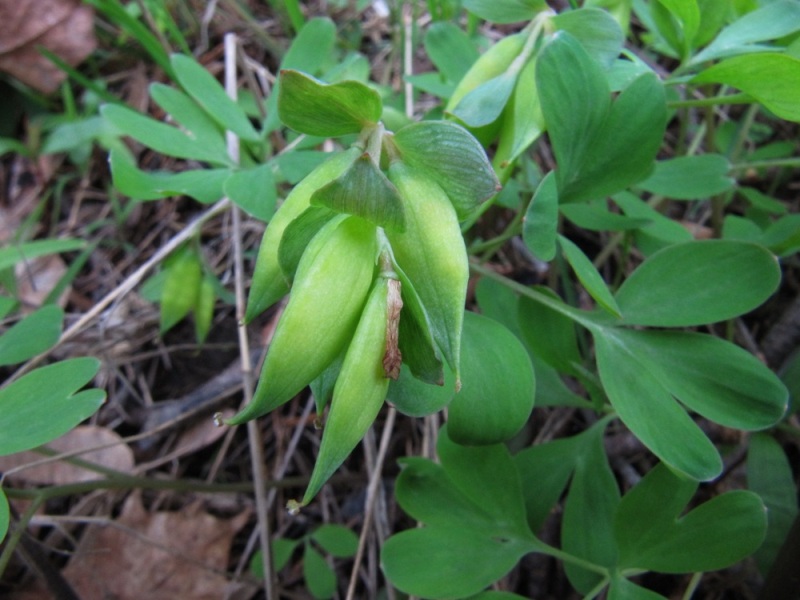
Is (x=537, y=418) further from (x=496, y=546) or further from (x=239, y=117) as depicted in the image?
(x=239, y=117)

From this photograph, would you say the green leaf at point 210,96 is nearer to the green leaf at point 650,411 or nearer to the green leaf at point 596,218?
the green leaf at point 596,218

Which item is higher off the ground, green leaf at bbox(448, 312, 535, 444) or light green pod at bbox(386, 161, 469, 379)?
light green pod at bbox(386, 161, 469, 379)

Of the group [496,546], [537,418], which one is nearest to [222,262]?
[537,418]

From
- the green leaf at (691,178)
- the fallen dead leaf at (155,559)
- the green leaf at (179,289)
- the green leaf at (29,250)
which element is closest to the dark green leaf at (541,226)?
the green leaf at (691,178)

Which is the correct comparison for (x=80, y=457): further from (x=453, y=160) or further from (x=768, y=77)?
(x=768, y=77)

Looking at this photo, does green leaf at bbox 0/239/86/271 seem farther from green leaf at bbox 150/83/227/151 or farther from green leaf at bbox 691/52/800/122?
green leaf at bbox 691/52/800/122

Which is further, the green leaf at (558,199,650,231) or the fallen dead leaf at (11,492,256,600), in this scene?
the fallen dead leaf at (11,492,256,600)

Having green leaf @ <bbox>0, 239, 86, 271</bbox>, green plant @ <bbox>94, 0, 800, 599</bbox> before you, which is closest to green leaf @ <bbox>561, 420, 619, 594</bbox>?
green plant @ <bbox>94, 0, 800, 599</bbox>
